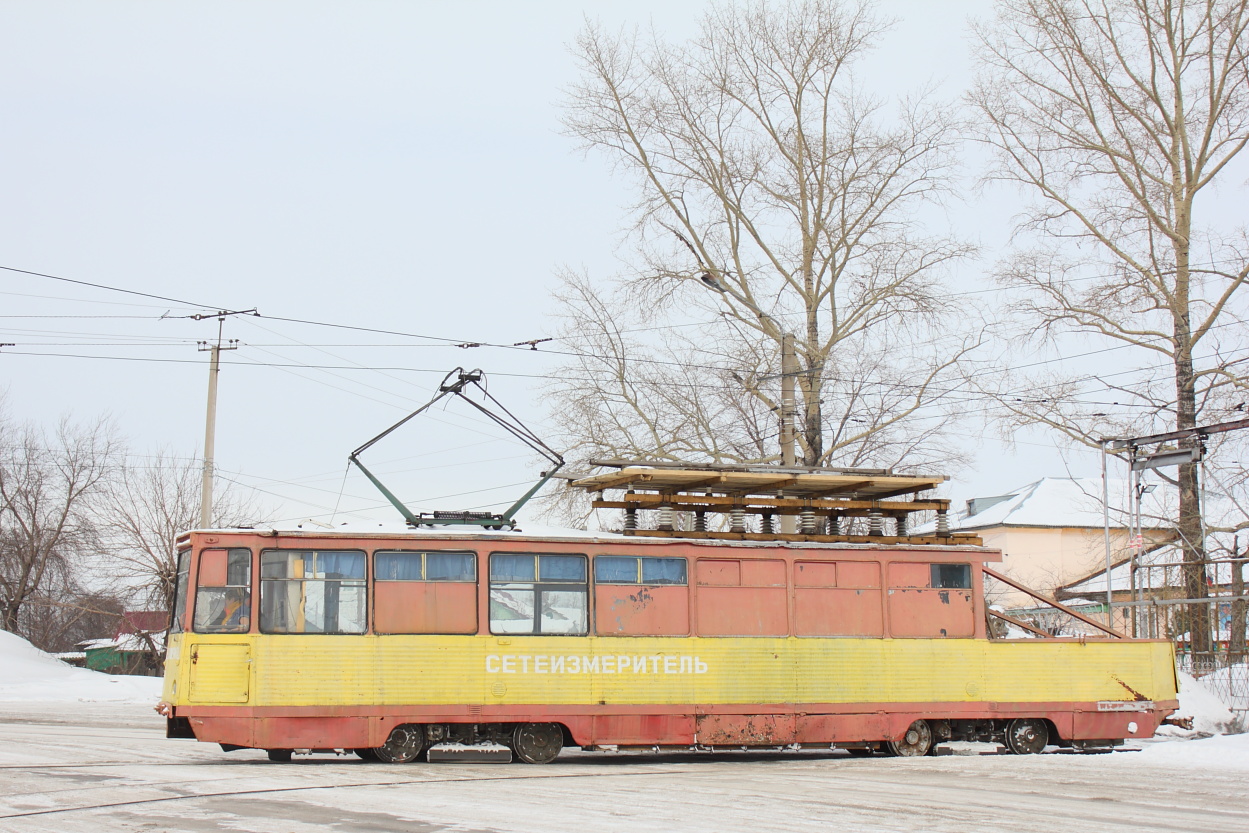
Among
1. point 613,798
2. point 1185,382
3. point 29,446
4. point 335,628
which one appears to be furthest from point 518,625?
point 29,446

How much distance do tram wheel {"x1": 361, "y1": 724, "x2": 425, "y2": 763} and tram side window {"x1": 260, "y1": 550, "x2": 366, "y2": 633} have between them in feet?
4.28

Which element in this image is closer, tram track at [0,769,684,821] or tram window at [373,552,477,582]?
tram track at [0,769,684,821]

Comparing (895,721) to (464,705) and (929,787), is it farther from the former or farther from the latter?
(464,705)

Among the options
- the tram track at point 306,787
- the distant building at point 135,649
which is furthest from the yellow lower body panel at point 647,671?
the distant building at point 135,649

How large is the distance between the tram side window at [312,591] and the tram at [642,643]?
0.02m

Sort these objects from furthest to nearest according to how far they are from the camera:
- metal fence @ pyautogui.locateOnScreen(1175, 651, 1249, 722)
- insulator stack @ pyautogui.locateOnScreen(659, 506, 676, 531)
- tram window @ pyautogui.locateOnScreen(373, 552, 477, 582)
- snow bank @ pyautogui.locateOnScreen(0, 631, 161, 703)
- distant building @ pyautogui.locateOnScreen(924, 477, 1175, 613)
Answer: distant building @ pyautogui.locateOnScreen(924, 477, 1175, 613)
snow bank @ pyautogui.locateOnScreen(0, 631, 161, 703)
metal fence @ pyautogui.locateOnScreen(1175, 651, 1249, 722)
insulator stack @ pyautogui.locateOnScreen(659, 506, 676, 531)
tram window @ pyautogui.locateOnScreen(373, 552, 477, 582)

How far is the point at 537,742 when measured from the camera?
15109mm

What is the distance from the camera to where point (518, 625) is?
593 inches

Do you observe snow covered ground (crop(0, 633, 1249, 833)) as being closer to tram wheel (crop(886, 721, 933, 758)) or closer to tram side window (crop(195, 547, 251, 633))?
tram wheel (crop(886, 721, 933, 758))

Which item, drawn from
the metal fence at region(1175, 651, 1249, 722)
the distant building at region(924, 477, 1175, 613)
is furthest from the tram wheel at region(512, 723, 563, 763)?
the distant building at region(924, 477, 1175, 613)

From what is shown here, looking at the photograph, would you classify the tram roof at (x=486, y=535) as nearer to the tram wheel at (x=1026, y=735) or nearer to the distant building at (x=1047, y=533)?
the tram wheel at (x=1026, y=735)

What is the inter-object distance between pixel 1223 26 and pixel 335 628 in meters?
22.2

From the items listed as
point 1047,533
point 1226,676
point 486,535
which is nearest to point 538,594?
point 486,535

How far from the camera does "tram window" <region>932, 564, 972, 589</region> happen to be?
54.6ft
